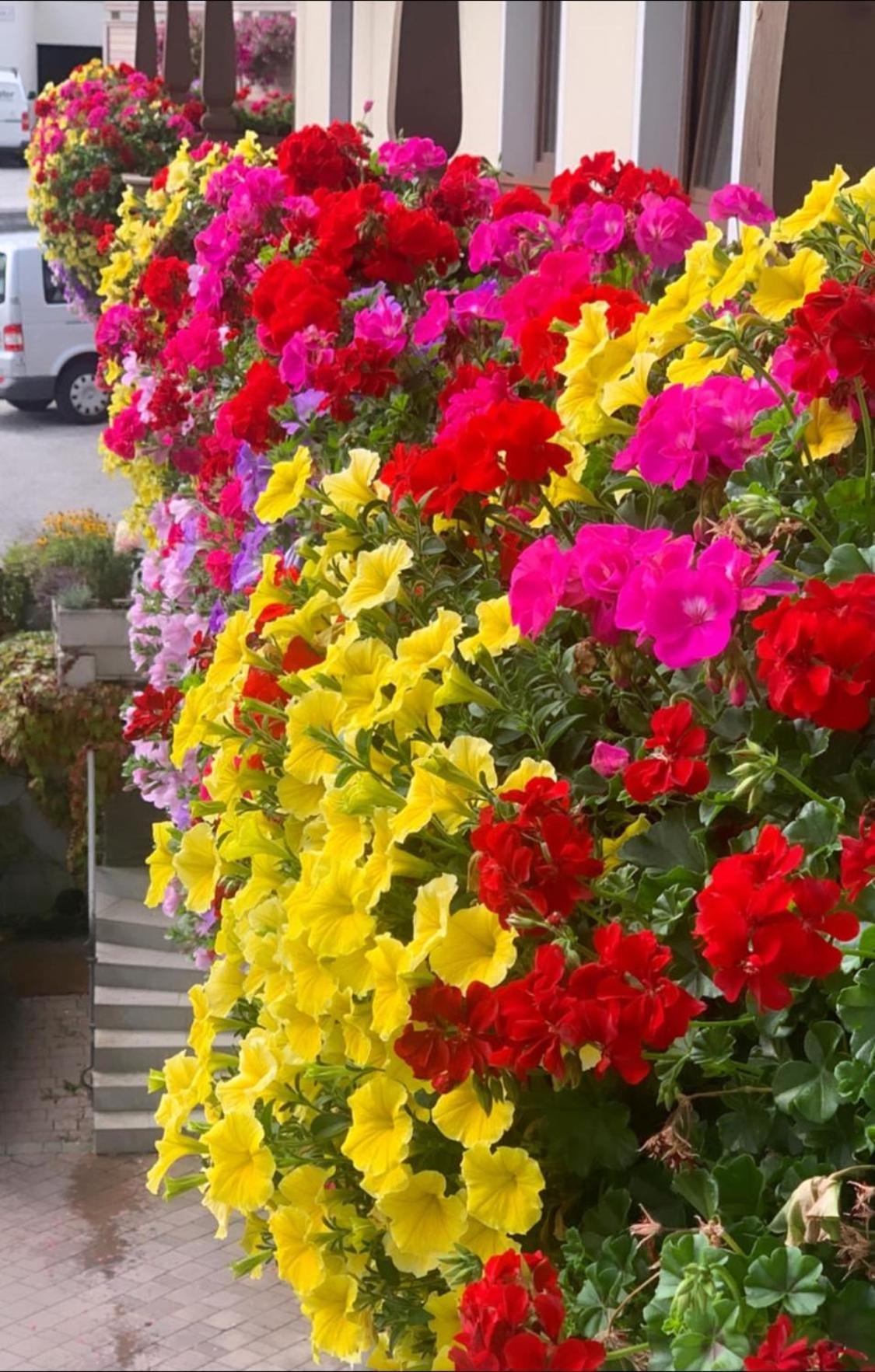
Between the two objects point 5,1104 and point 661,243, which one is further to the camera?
point 5,1104

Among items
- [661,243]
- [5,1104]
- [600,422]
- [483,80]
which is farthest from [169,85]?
[600,422]

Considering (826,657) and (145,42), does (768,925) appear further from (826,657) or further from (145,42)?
(145,42)

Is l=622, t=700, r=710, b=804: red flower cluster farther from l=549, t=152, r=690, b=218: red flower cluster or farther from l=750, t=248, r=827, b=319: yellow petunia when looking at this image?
l=549, t=152, r=690, b=218: red flower cluster

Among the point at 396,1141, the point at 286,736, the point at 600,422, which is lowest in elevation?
the point at 396,1141

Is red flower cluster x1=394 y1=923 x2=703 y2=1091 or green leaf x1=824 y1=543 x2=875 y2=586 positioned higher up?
green leaf x1=824 y1=543 x2=875 y2=586

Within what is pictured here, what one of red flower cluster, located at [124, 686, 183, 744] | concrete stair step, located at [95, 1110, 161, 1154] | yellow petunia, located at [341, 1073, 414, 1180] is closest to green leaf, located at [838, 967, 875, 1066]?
yellow petunia, located at [341, 1073, 414, 1180]

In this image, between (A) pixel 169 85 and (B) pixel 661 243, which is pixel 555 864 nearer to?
(B) pixel 661 243

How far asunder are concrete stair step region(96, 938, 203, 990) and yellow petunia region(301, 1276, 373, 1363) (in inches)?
271

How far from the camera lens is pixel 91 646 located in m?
8.18

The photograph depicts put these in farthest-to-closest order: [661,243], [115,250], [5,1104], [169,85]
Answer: [169,85]
[5,1104]
[115,250]
[661,243]

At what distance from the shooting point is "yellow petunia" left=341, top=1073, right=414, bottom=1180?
118 centimetres

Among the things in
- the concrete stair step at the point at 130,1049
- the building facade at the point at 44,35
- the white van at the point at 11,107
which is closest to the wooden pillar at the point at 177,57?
the building facade at the point at 44,35

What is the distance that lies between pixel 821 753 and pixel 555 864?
0.18m

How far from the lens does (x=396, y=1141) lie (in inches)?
46.6
